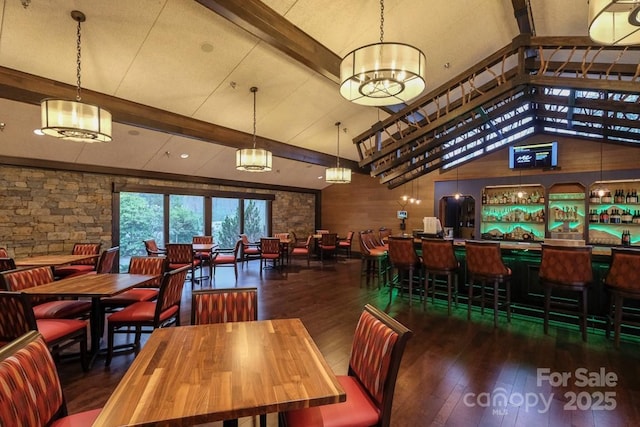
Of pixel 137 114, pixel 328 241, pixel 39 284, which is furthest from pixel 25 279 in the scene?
pixel 328 241

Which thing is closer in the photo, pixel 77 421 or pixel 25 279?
pixel 77 421

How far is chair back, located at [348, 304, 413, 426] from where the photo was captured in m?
1.36

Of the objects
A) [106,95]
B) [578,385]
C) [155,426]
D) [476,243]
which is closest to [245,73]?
[106,95]

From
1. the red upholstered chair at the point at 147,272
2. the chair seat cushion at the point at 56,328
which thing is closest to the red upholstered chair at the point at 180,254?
the red upholstered chair at the point at 147,272

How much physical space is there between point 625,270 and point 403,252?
8.00 ft

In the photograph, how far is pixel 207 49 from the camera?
367 centimetres

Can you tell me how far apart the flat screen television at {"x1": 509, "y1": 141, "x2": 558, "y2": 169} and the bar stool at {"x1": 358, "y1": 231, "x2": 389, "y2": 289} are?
4.12m

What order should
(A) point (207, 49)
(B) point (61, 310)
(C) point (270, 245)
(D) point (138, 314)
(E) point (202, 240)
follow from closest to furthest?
(D) point (138, 314) < (B) point (61, 310) < (A) point (207, 49) < (C) point (270, 245) < (E) point (202, 240)

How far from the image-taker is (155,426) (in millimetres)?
964

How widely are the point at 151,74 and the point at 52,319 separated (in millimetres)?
3070

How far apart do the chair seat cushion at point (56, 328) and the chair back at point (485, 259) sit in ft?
14.4

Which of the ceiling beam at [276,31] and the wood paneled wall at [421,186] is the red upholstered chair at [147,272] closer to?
the ceiling beam at [276,31]

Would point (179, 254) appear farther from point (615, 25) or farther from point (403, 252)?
point (615, 25)

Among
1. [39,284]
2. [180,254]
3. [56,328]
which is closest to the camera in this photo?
[56,328]
